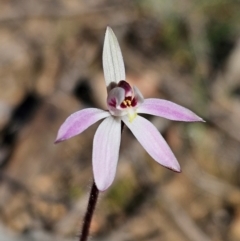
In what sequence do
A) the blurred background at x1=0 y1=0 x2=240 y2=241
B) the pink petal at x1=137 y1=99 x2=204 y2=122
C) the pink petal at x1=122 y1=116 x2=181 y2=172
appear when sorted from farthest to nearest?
the blurred background at x1=0 y1=0 x2=240 y2=241, the pink petal at x1=137 y1=99 x2=204 y2=122, the pink petal at x1=122 y1=116 x2=181 y2=172

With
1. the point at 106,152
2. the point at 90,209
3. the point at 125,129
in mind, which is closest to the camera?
the point at 106,152

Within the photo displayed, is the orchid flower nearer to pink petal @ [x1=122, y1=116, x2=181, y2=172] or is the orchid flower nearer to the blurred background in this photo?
pink petal @ [x1=122, y1=116, x2=181, y2=172]

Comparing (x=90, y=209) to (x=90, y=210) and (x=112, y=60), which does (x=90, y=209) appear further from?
(x=112, y=60)

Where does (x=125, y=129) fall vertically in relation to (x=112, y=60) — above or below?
below

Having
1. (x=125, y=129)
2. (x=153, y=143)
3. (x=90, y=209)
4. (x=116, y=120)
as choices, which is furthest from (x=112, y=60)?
(x=125, y=129)

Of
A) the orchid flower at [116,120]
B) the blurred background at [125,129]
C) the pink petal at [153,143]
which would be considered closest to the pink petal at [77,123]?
the orchid flower at [116,120]

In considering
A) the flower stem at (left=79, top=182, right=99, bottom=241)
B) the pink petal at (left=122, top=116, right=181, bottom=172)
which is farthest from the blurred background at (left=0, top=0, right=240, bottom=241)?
the pink petal at (left=122, top=116, right=181, bottom=172)
